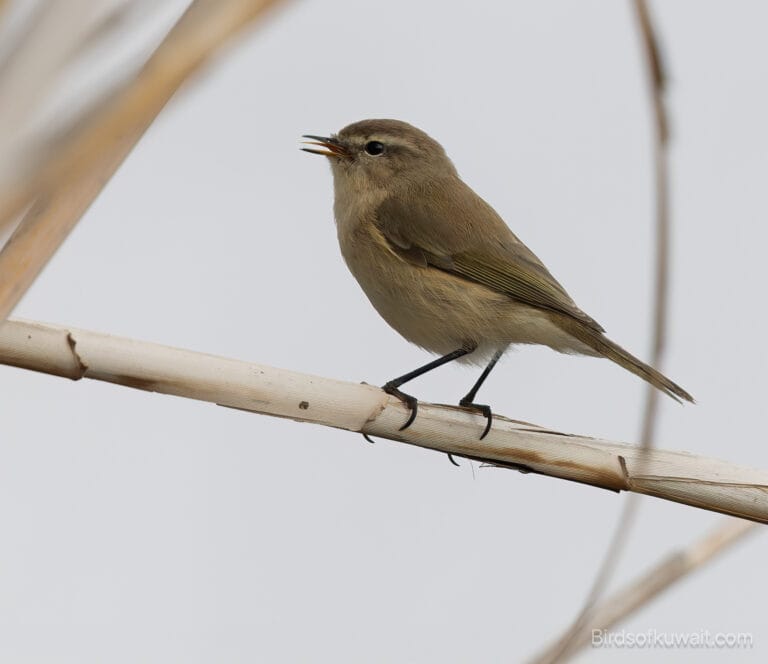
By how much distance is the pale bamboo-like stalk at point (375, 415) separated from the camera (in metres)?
1.88

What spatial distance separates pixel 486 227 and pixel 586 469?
5.98ft

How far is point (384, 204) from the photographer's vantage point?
405cm

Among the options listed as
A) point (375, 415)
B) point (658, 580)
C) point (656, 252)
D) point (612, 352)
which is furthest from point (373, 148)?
point (656, 252)

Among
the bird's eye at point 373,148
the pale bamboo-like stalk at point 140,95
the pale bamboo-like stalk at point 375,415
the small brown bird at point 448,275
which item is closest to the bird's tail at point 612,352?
the small brown bird at point 448,275

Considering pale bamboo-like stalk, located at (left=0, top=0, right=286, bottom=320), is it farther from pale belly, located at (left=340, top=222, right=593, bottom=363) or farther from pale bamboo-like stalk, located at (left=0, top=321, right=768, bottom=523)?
pale belly, located at (left=340, top=222, right=593, bottom=363)

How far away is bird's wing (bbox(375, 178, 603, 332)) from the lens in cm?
362

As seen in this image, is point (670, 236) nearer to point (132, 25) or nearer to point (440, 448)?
point (132, 25)

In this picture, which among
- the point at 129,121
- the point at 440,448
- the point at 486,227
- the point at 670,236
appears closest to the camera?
the point at 129,121

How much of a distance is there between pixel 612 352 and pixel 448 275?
0.72 metres

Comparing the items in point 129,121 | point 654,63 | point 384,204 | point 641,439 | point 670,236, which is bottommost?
point 129,121

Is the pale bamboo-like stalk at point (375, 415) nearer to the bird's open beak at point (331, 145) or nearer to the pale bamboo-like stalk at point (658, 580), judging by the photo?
the pale bamboo-like stalk at point (658, 580)

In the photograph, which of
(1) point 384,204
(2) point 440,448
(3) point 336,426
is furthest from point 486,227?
(3) point 336,426

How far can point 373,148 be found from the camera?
4.27 metres

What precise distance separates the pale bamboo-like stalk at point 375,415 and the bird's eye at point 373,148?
1.83 m
